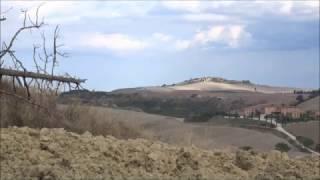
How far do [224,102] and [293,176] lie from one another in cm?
1211

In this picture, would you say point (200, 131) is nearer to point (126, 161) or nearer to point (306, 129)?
point (306, 129)

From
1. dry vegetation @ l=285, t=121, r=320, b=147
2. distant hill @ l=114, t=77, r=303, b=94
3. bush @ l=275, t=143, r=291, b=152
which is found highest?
distant hill @ l=114, t=77, r=303, b=94

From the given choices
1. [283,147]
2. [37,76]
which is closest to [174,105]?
[283,147]

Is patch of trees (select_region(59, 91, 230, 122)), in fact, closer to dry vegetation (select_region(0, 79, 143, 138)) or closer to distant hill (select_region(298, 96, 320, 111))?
dry vegetation (select_region(0, 79, 143, 138))

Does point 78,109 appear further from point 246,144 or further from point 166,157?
point 166,157

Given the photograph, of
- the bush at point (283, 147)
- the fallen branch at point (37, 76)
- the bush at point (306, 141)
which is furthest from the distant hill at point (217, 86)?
the fallen branch at point (37, 76)

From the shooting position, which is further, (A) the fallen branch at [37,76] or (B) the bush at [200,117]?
(B) the bush at [200,117]

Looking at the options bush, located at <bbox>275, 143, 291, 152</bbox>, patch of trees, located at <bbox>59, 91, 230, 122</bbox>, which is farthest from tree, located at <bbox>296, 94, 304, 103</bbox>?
bush, located at <bbox>275, 143, 291, 152</bbox>

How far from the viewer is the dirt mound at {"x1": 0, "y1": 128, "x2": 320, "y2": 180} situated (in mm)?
8797

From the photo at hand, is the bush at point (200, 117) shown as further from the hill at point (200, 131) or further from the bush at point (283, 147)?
the bush at point (283, 147)

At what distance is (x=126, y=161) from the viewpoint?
9.36 metres

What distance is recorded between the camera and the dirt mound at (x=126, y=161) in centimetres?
880

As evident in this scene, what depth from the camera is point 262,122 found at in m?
16.9

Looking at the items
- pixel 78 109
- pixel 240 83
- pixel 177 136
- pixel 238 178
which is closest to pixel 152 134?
pixel 177 136
